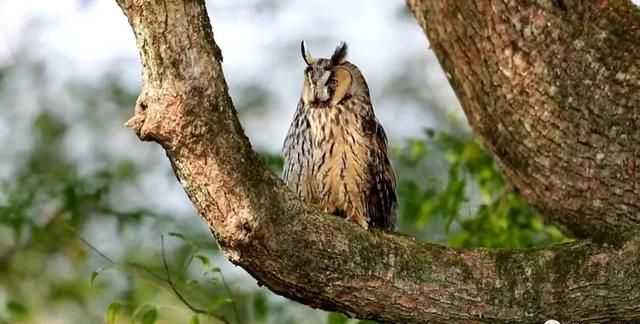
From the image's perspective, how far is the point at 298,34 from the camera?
31.1 feet

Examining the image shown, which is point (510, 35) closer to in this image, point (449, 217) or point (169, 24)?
point (449, 217)

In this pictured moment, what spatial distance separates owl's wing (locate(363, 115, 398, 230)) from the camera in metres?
3.56

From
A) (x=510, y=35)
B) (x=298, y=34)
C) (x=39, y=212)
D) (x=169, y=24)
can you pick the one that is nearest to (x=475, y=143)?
(x=510, y=35)

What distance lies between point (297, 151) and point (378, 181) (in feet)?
0.95

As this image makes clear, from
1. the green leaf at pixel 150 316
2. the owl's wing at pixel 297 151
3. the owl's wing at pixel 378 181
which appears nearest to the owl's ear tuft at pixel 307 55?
the owl's wing at pixel 297 151

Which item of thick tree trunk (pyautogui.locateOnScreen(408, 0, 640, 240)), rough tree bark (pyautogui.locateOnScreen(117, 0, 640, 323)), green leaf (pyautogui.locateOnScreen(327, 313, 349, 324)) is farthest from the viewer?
green leaf (pyautogui.locateOnScreen(327, 313, 349, 324))

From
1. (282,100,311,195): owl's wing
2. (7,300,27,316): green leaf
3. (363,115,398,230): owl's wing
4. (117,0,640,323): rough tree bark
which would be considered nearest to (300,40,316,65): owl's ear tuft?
(282,100,311,195): owl's wing

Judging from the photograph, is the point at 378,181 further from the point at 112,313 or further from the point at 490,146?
the point at 112,313

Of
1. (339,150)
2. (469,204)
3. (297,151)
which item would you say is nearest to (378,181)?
(339,150)

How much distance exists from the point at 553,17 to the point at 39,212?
2198 millimetres

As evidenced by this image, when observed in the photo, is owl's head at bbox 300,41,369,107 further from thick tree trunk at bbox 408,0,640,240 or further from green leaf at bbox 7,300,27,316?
green leaf at bbox 7,300,27,316

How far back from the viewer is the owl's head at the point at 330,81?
3.66 meters

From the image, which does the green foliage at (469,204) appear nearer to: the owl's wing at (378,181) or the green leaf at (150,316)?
the owl's wing at (378,181)

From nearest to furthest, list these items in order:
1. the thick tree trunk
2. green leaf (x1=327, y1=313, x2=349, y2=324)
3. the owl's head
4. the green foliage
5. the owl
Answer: the thick tree trunk < green leaf (x1=327, y1=313, x2=349, y2=324) < the owl < the owl's head < the green foliage
